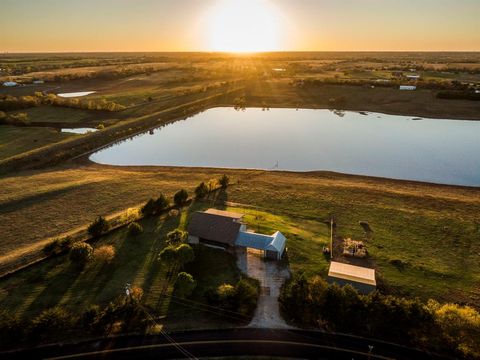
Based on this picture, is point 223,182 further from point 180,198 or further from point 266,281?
point 266,281

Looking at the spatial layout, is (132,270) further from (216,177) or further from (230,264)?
(216,177)

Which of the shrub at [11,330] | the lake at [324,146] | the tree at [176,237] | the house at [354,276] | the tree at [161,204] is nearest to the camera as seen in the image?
the shrub at [11,330]

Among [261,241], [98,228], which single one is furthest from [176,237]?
[98,228]

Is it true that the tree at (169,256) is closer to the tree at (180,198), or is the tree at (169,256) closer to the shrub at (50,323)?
the shrub at (50,323)

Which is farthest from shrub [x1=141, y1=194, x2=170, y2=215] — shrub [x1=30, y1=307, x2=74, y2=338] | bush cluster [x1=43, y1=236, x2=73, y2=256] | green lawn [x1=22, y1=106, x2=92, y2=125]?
green lawn [x1=22, y1=106, x2=92, y2=125]

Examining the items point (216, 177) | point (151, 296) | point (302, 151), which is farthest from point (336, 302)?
point (302, 151)

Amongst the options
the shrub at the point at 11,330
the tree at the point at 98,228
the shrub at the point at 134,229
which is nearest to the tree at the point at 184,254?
the shrub at the point at 134,229

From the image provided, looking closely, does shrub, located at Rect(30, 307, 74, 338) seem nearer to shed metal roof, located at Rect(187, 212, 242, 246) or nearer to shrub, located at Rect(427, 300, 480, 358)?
shed metal roof, located at Rect(187, 212, 242, 246)
